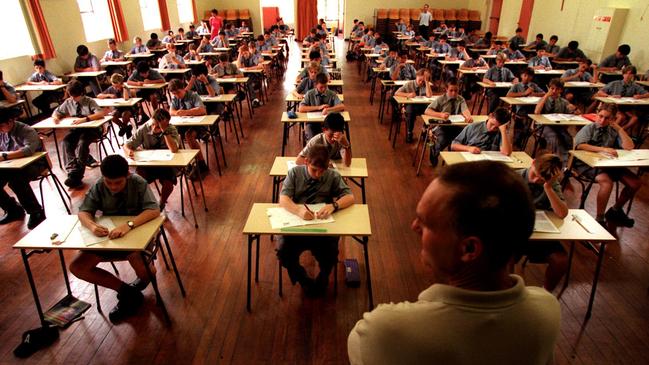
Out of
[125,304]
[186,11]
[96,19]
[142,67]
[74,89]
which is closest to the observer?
[125,304]

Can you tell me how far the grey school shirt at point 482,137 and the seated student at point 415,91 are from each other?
1889 millimetres

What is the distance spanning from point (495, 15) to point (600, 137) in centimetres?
1423

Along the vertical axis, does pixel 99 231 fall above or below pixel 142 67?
below

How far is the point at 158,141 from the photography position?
4180mm

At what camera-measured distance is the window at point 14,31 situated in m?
7.24

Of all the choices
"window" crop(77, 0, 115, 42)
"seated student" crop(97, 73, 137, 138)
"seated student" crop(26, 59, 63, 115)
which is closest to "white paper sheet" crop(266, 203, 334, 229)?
"seated student" crop(97, 73, 137, 138)

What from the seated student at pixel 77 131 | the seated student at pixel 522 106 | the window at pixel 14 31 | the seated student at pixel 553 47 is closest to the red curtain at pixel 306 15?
the seated student at pixel 553 47

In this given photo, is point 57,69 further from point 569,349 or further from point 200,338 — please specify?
point 569,349

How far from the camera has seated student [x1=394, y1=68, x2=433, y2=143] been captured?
19.6 ft

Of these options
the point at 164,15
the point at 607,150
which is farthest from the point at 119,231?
the point at 164,15

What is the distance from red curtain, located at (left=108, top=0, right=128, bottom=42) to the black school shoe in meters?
10.4

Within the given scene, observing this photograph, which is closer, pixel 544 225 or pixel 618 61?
pixel 544 225

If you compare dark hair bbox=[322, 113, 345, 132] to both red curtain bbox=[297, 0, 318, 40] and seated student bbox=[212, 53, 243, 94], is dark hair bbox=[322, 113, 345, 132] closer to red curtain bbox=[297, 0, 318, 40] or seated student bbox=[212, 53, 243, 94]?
seated student bbox=[212, 53, 243, 94]

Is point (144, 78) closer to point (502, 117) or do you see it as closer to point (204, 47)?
point (204, 47)
